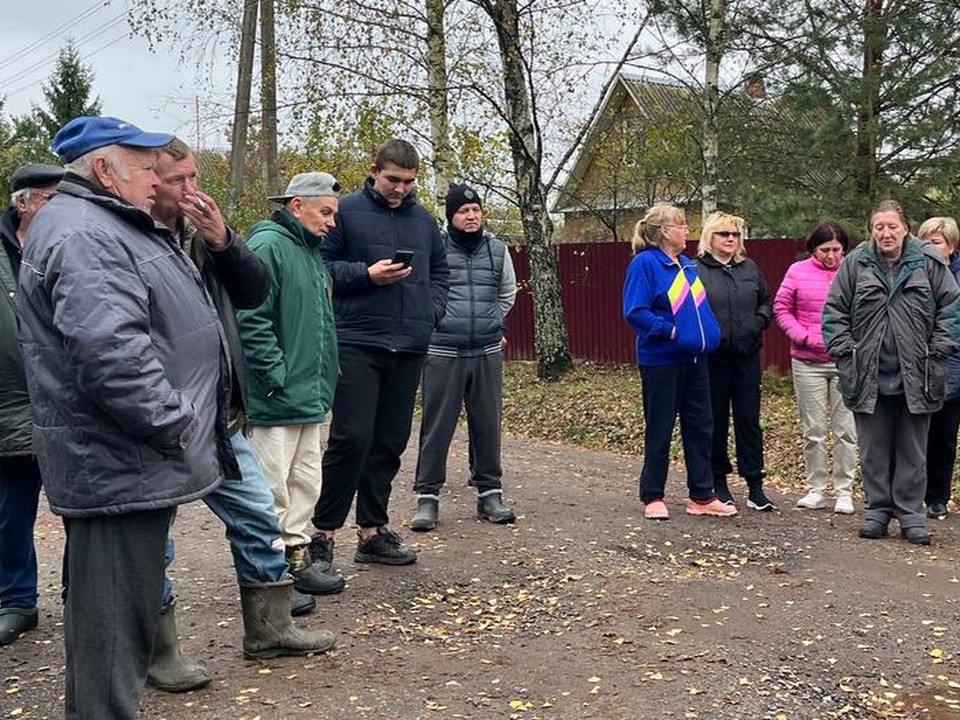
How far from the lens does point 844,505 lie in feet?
24.8

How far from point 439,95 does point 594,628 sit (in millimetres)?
11221

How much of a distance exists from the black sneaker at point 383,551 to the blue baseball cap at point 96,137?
298 cm

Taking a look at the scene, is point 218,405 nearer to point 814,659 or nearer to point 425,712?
point 425,712

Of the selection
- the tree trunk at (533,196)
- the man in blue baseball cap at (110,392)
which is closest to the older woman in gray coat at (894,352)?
the man in blue baseball cap at (110,392)

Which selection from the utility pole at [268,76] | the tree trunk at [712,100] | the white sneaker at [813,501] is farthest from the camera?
the utility pole at [268,76]

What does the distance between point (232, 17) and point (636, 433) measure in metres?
10.1

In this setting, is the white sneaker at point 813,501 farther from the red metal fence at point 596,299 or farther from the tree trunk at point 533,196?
the red metal fence at point 596,299

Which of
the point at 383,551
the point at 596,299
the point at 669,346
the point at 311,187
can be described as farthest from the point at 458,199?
the point at 596,299

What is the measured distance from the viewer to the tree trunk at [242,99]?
2117 cm

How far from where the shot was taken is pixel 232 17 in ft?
57.7

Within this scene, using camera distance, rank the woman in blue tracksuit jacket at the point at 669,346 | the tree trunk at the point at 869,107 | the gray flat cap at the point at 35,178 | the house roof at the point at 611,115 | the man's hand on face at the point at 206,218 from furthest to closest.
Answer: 1. the house roof at the point at 611,115
2. the tree trunk at the point at 869,107
3. the woman in blue tracksuit jacket at the point at 669,346
4. the gray flat cap at the point at 35,178
5. the man's hand on face at the point at 206,218

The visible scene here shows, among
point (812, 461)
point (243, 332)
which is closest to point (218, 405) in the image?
point (243, 332)

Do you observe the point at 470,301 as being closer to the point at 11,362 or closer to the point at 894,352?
the point at 894,352

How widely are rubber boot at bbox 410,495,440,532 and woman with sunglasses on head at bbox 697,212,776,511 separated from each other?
1.97m
